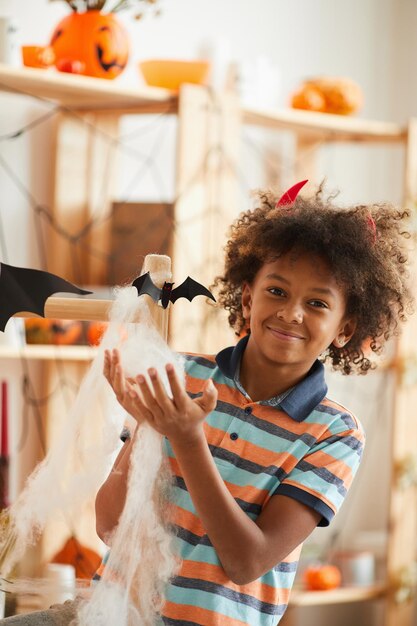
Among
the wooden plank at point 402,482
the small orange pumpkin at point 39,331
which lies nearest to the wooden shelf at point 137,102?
the wooden plank at point 402,482

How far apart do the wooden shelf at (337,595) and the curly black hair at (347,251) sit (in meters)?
1.29

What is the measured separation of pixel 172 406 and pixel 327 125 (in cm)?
168

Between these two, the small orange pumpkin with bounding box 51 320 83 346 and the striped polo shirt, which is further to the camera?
the small orange pumpkin with bounding box 51 320 83 346

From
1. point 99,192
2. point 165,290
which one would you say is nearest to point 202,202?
point 99,192

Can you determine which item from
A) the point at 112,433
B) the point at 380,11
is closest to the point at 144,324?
the point at 112,433

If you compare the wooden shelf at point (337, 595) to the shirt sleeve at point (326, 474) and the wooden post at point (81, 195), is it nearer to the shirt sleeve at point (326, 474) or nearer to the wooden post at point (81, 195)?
the wooden post at point (81, 195)

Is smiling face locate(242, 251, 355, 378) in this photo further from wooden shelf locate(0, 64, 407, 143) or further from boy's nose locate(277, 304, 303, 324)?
wooden shelf locate(0, 64, 407, 143)

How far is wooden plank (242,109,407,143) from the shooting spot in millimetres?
2438

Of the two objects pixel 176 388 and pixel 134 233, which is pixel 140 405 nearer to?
pixel 176 388

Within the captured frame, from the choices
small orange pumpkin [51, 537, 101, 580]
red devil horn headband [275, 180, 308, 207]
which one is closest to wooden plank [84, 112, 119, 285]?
small orange pumpkin [51, 537, 101, 580]

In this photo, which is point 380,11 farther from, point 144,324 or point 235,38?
point 144,324

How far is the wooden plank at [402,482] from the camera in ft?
8.51

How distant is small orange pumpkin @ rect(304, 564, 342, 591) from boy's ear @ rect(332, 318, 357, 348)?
1.42 meters

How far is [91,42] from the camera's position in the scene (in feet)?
7.29
